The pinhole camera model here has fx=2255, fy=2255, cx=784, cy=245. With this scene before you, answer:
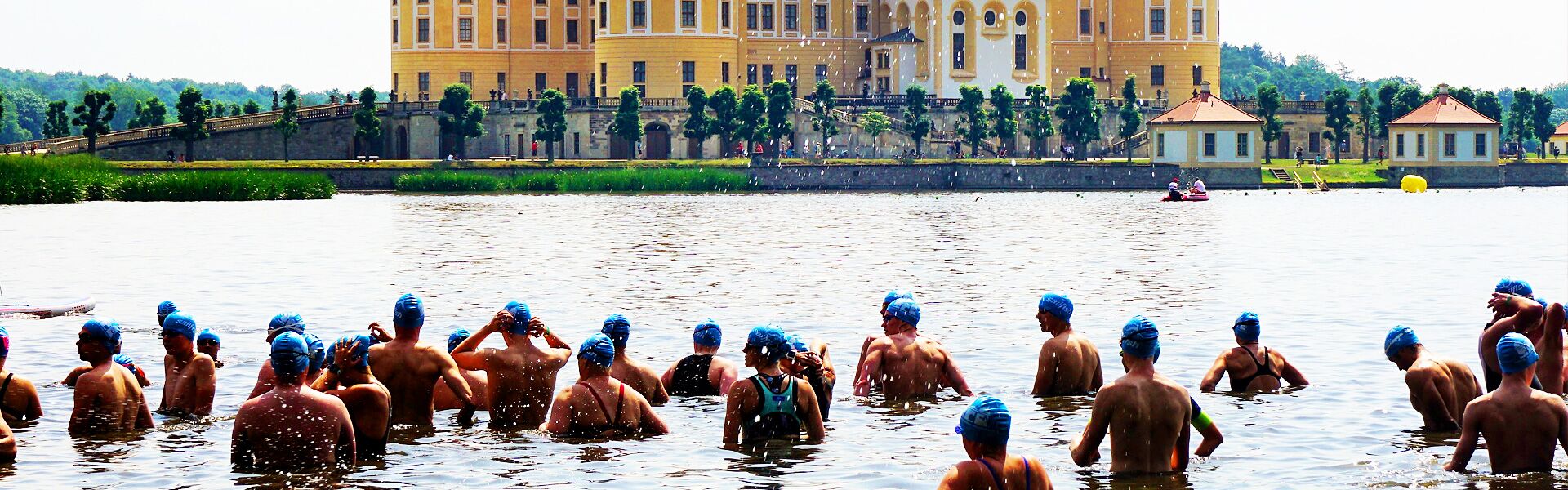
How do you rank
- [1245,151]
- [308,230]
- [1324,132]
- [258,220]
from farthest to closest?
[1324,132], [1245,151], [258,220], [308,230]

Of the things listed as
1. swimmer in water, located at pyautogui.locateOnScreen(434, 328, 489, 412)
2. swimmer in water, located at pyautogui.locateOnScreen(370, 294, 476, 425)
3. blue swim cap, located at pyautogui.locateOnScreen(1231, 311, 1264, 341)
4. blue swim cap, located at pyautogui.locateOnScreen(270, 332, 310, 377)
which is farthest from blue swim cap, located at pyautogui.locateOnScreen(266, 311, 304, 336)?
blue swim cap, located at pyautogui.locateOnScreen(1231, 311, 1264, 341)

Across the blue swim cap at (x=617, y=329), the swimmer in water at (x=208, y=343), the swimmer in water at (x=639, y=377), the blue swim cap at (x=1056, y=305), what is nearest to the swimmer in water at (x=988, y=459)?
the blue swim cap at (x=617, y=329)

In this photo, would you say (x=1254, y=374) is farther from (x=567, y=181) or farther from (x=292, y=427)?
(x=567, y=181)

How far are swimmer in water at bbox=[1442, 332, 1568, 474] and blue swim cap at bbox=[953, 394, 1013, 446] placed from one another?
457 cm

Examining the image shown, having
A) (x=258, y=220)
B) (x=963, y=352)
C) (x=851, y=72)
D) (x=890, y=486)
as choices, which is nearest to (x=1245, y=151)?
(x=851, y=72)

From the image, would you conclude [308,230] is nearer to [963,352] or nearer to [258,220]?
[258,220]

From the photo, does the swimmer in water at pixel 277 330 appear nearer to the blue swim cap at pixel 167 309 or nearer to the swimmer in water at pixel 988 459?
the blue swim cap at pixel 167 309

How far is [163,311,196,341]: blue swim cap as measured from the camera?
1827 cm

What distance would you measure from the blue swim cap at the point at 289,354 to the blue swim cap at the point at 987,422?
5206 mm

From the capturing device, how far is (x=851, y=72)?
119 m

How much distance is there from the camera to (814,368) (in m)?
17.2

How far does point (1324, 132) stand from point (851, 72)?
80.7ft

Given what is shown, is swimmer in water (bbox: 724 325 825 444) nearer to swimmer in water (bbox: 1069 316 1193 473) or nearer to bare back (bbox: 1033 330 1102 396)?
swimmer in water (bbox: 1069 316 1193 473)

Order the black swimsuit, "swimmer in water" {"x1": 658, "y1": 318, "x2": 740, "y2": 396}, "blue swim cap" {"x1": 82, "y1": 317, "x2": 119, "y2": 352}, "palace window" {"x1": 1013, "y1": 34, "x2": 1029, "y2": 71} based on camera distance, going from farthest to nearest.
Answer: "palace window" {"x1": 1013, "y1": 34, "x2": 1029, "y2": 71}, the black swimsuit, "swimmer in water" {"x1": 658, "y1": 318, "x2": 740, "y2": 396}, "blue swim cap" {"x1": 82, "y1": 317, "x2": 119, "y2": 352}
